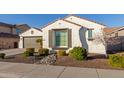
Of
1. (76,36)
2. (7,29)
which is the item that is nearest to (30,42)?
(76,36)

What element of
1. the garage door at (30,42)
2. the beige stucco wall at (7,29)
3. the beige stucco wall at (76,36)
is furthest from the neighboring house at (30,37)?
the beige stucco wall at (7,29)

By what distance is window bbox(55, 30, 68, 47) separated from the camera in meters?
19.7

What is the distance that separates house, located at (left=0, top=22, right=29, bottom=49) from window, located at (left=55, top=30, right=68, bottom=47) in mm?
17455

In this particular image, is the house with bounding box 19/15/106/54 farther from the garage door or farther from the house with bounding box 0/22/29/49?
the house with bounding box 0/22/29/49

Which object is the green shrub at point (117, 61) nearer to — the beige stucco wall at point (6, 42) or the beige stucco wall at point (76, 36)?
the beige stucco wall at point (76, 36)

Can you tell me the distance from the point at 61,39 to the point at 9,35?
71.8ft

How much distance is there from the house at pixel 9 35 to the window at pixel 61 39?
57.3 feet

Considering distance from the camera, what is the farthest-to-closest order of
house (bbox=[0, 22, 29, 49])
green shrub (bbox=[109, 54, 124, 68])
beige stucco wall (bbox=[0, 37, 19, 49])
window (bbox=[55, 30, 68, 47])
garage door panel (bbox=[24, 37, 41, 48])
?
house (bbox=[0, 22, 29, 49]) → beige stucco wall (bbox=[0, 37, 19, 49]) → garage door panel (bbox=[24, 37, 41, 48]) → window (bbox=[55, 30, 68, 47]) → green shrub (bbox=[109, 54, 124, 68])

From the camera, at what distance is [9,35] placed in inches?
1533

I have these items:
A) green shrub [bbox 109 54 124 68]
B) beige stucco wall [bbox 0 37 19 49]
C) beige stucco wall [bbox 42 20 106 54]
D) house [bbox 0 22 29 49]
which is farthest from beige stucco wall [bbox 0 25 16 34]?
green shrub [bbox 109 54 124 68]

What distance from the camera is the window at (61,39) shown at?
19.7 meters
